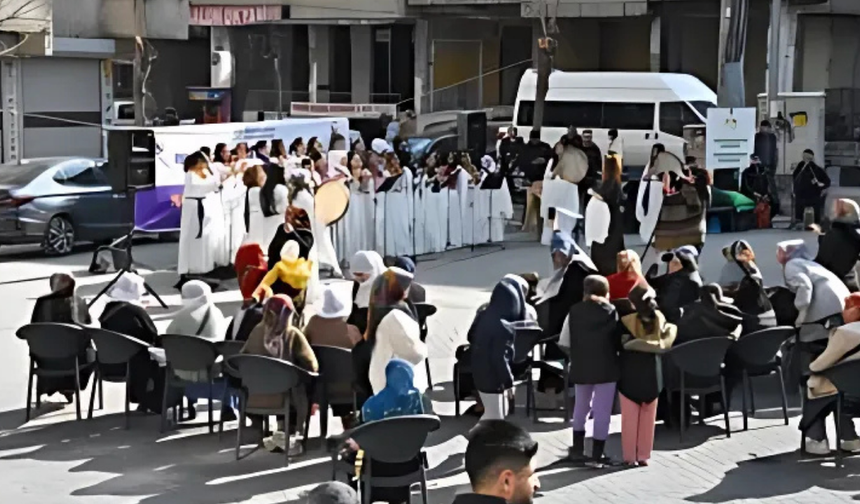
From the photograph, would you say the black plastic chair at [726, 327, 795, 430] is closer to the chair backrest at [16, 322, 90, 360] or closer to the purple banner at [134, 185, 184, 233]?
the chair backrest at [16, 322, 90, 360]

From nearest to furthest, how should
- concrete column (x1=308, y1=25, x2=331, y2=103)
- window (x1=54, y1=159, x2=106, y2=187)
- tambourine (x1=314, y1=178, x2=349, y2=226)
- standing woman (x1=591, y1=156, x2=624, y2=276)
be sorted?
standing woman (x1=591, y1=156, x2=624, y2=276), tambourine (x1=314, y1=178, x2=349, y2=226), window (x1=54, y1=159, x2=106, y2=187), concrete column (x1=308, y1=25, x2=331, y2=103)

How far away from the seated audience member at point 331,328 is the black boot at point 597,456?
1888 mm

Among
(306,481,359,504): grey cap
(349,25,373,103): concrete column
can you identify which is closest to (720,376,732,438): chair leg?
(306,481,359,504): grey cap

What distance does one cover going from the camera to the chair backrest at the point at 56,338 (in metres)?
12.9

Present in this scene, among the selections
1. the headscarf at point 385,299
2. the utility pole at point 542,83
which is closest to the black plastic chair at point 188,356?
the headscarf at point 385,299

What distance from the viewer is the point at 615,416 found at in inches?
523

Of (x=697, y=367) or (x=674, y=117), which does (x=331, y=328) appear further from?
(x=674, y=117)

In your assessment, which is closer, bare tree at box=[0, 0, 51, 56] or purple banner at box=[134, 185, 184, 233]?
purple banner at box=[134, 185, 184, 233]

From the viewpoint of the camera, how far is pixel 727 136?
89.7 ft

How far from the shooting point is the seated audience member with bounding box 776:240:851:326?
43.6 ft

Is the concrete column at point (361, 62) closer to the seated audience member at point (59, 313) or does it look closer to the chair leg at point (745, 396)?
the seated audience member at point (59, 313)

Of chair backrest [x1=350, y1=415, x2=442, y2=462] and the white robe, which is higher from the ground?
the white robe

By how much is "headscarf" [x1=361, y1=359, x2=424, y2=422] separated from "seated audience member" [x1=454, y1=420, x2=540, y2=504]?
12.7ft

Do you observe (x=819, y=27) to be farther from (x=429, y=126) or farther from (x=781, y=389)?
(x=781, y=389)
